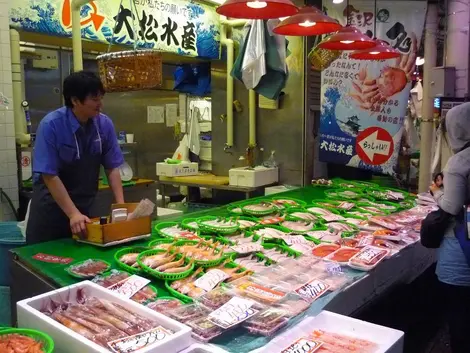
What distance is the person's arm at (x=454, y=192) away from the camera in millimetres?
2857

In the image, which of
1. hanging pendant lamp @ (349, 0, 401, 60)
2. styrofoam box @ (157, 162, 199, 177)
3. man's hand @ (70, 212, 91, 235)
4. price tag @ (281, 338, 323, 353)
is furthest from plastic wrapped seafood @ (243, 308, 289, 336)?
styrofoam box @ (157, 162, 199, 177)

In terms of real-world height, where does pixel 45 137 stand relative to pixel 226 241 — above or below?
above

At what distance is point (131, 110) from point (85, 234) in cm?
662

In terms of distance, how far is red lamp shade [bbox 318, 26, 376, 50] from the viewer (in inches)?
144

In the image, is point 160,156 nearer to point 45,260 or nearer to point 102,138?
point 102,138

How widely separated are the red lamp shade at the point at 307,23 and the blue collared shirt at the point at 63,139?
1.55m

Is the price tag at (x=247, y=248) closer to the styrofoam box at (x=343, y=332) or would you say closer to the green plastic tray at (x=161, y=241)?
the green plastic tray at (x=161, y=241)

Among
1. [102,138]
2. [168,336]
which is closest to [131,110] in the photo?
[102,138]

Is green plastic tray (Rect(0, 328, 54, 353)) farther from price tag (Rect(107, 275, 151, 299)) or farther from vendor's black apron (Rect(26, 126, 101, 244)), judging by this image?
vendor's black apron (Rect(26, 126, 101, 244))

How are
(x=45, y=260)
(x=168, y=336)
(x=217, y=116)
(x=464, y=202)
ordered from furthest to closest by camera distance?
(x=217, y=116) → (x=464, y=202) → (x=45, y=260) → (x=168, y=336)

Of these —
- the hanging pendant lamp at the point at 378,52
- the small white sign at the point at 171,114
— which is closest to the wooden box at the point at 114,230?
the hanging pendant lamp at the point at 378,52

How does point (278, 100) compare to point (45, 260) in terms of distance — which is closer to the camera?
point (45, 260)

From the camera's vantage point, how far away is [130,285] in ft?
7.18

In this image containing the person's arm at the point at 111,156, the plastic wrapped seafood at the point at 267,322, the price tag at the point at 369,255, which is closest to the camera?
the plastic wrapped seafood at the point at 267,322
